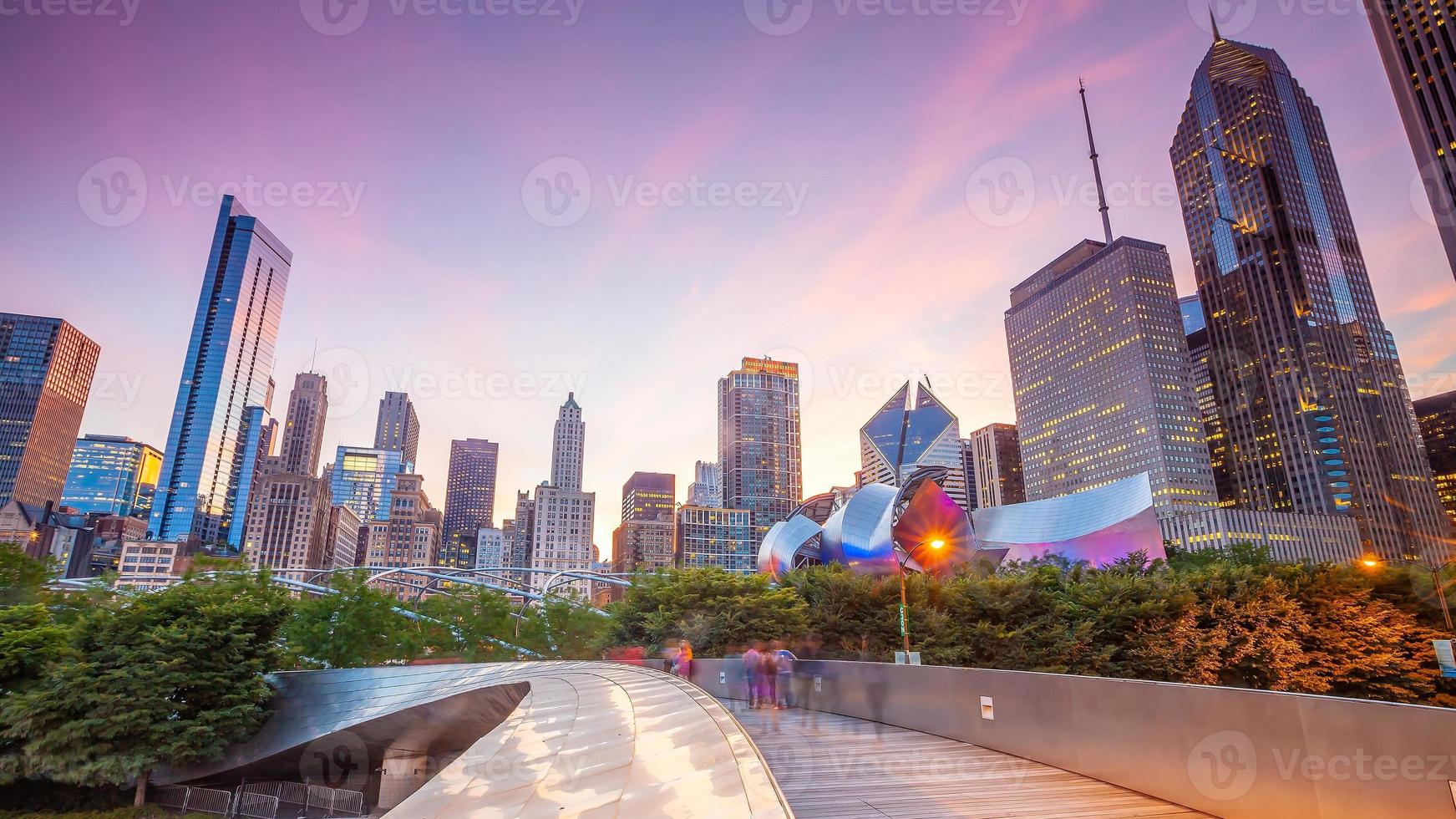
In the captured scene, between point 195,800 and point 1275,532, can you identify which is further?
point 1275,532

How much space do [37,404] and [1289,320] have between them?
938 feet

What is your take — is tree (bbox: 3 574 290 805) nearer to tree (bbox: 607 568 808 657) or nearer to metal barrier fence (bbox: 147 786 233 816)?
metal barrier fence (bbox: 147 786 233 816)

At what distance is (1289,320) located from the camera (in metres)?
158

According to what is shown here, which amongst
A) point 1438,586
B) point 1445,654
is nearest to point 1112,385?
point 1438,586

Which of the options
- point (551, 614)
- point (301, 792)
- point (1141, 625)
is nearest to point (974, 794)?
point (1141, 625)

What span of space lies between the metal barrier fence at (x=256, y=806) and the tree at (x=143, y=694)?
2.13 metres

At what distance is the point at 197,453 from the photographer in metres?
192

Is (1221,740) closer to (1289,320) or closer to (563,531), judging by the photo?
(563,531)

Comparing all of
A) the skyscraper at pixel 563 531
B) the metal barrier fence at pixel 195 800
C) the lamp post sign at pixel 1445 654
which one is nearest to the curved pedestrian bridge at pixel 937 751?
the lamp post sign at pixel 1445 654

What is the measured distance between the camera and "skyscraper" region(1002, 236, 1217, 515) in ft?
518

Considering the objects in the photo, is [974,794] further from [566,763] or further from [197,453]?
[197,453]

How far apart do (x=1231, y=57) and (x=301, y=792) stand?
23031cm

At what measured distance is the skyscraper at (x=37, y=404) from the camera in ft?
554

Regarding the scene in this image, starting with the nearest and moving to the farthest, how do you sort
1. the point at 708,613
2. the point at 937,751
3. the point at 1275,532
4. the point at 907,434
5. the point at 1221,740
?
the point at 1221,740
the point at 937,751
the point at 708,613
the point at 1275,532
the point at 907,434
